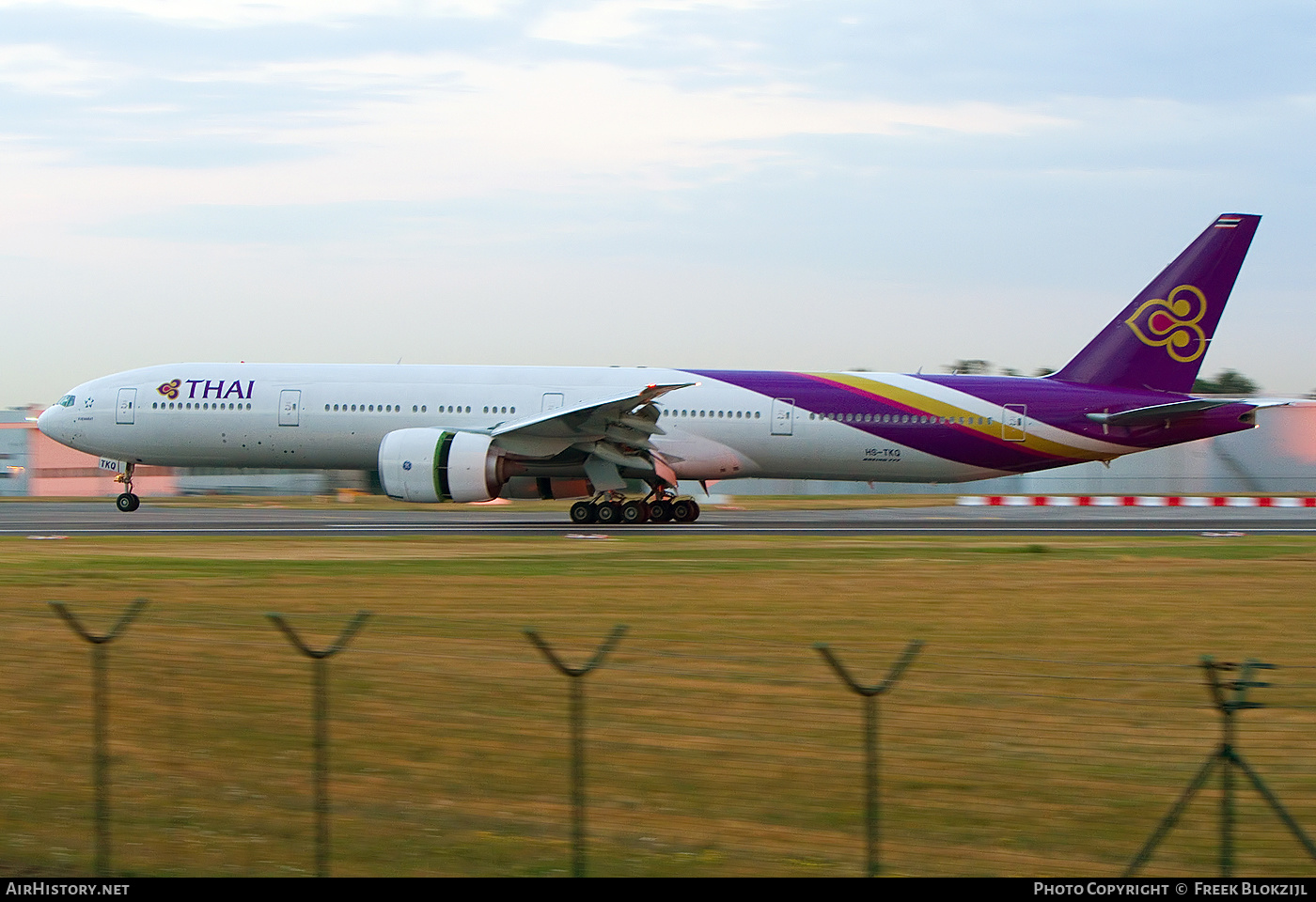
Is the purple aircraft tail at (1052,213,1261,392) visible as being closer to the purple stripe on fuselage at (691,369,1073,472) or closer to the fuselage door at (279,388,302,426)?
the purple stripe on fuselage at (691,369,1073,472)

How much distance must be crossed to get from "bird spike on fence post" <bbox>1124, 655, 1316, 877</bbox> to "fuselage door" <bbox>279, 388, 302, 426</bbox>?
85.7ft

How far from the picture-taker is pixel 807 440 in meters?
30.4

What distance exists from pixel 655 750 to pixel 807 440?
77.1ft

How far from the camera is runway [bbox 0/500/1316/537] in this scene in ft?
89.4

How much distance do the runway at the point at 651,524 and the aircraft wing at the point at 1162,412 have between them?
2.45 meters

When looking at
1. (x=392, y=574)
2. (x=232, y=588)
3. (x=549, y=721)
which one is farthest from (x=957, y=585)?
(x=549, y=721)

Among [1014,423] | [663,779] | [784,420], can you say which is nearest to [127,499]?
[784,420]

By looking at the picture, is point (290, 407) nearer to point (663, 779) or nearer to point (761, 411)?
point (761, 411)

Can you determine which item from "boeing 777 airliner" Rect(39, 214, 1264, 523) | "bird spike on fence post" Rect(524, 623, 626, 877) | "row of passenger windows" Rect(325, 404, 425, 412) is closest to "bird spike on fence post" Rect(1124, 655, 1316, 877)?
"bird spike on fence post" Rect(524, 623, 626, 877)

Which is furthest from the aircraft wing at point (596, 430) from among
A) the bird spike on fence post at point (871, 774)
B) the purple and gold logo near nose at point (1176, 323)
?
the bird spike on fence post at point (871, 774)

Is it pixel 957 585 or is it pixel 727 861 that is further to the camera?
pixel 957 585

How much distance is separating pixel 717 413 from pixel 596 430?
10.8 ft

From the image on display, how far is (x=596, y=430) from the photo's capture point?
2864 cm
